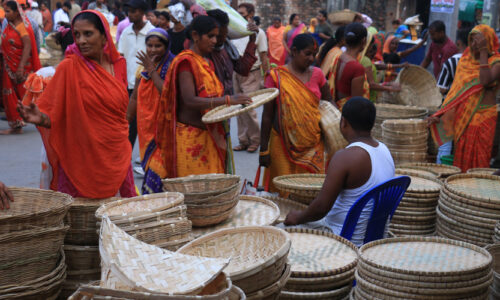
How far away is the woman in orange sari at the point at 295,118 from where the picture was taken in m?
4.33

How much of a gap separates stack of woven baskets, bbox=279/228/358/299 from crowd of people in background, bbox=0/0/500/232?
42 centimetres

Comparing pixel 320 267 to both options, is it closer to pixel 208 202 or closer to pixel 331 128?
pixel 208 202

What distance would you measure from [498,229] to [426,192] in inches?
24.4

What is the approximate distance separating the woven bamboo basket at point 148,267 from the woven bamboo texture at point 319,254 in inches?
25.1

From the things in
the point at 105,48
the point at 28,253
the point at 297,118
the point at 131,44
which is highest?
the point at 105,48

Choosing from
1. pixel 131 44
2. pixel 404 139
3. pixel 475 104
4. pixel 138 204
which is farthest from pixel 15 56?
pixel 138 204

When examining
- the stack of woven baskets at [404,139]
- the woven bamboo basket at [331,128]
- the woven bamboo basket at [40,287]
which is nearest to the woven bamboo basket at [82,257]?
the woven bamboo basket at [40,287]

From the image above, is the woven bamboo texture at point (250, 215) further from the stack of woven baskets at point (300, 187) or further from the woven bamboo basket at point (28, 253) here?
the woven bamboo basket at point (28, 253)

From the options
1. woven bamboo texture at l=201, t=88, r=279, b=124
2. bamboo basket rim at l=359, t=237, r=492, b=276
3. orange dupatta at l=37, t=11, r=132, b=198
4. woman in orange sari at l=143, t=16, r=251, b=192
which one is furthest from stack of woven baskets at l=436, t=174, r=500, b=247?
Result: orange dupatta at l=37, t=11, r=132, b=198

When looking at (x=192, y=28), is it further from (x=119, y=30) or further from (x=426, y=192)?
(x=119, y=30)

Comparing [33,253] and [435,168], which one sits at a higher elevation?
[33,253]

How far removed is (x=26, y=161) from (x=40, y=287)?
521 centimetres

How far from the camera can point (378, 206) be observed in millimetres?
2861

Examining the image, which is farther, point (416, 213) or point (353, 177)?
point (416, 213)
